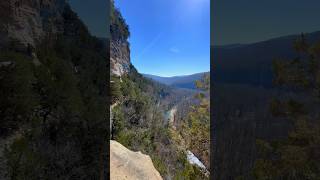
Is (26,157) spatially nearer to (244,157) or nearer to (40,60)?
(40,60)

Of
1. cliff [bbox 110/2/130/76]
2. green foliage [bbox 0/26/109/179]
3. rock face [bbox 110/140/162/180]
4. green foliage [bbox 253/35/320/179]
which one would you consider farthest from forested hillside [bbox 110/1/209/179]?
green foliage [bbox 253/35/320/179]

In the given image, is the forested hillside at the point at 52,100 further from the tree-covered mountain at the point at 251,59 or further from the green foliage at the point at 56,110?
the tree-covered mountain at the point at 251,59

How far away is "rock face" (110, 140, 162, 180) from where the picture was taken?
6988 mm

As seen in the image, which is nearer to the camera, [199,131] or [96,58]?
[96,58]

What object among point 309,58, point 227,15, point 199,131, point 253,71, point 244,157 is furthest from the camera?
point 199,131

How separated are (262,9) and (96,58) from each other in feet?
14.1

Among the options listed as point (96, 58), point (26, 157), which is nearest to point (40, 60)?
point (26, 157)

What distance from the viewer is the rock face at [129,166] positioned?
6988 mm

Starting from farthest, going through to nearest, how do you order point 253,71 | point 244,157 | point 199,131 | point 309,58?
1. point 199,131
2. point 253,71
3. point 244,157
4. point 309,58

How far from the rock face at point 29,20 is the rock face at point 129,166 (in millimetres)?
2550

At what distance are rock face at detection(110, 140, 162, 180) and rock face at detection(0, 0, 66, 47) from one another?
8.37 ft

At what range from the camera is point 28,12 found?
655 centimetres

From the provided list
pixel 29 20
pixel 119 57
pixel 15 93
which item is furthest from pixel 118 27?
pixel 15 93

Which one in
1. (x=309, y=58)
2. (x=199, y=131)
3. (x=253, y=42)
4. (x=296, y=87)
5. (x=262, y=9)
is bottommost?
(x=199, y=131)
